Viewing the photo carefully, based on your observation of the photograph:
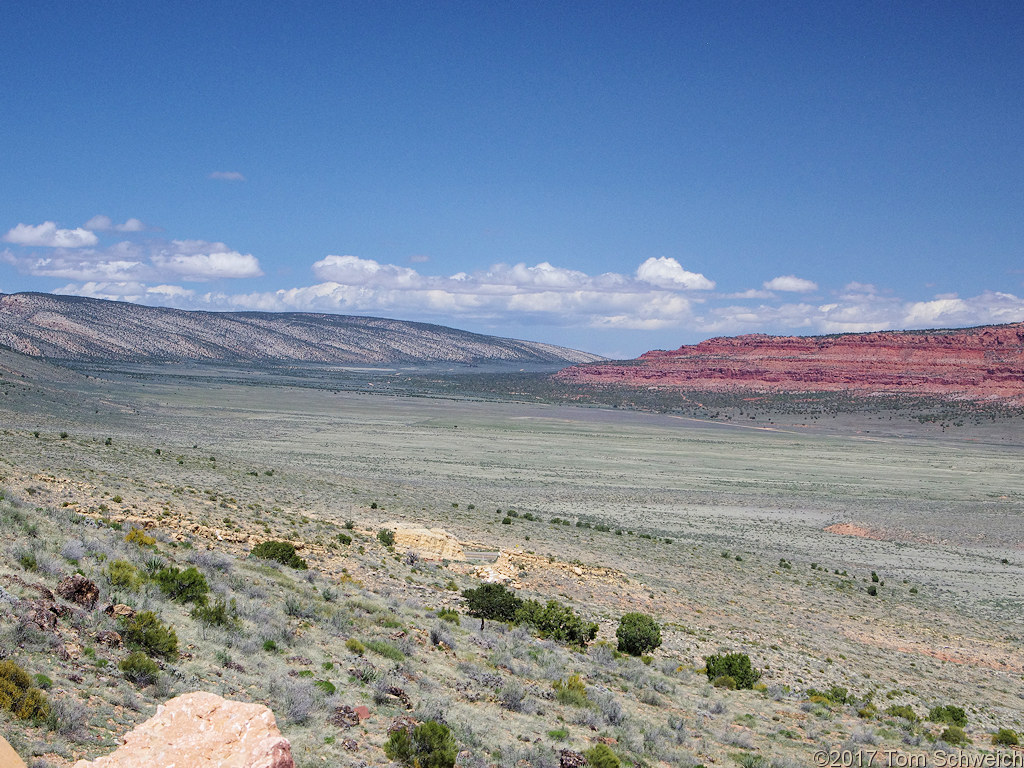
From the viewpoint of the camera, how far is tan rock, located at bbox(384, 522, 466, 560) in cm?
2175

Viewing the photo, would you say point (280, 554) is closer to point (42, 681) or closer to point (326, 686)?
point (326, 686)

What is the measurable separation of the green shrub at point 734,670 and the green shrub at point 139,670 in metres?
9.97

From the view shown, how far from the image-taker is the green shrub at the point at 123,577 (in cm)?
1054

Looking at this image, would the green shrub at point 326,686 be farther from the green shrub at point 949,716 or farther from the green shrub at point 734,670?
the green shrub at point 949,716

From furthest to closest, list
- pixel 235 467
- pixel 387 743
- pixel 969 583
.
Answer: pixel 235 467, pixel 969 583, pixel 387 743

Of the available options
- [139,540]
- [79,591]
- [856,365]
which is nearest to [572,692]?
[79,591]

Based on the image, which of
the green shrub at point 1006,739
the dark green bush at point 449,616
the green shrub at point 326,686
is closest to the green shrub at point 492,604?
the dark green bush at point 449,616

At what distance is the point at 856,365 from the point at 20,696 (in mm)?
134360

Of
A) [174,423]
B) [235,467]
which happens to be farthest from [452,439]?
[235,467]

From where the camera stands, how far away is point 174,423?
61.5m

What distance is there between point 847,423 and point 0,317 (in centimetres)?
17510

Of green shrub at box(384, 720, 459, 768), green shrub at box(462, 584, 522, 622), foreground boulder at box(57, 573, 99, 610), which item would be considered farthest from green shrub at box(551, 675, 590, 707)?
foreground boulder at box(57, 573, 99, 610)

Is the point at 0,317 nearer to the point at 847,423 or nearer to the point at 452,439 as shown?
the point at 452,439

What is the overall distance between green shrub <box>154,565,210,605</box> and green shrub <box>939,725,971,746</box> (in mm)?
11807
